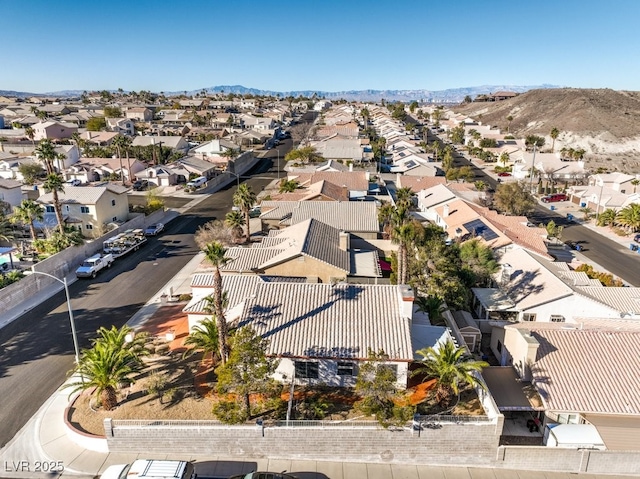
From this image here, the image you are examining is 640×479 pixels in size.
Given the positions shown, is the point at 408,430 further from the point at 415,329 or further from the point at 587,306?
the point at 587,306

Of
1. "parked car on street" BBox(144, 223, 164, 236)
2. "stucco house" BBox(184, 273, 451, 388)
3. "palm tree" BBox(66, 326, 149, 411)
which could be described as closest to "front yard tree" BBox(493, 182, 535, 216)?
"stucco house" BBox(184, 273, 451, 388)

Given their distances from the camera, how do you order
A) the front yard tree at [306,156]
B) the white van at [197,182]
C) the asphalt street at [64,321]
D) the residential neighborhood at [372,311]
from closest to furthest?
the residential neighborhood at [372,311], the asphalt street at [64,321], the white van at [197,182], the front yard tree at [306,156]

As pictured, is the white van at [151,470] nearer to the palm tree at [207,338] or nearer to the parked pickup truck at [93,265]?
the palm tree at [207,338]

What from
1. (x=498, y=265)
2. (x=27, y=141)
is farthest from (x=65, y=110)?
(x=498, y=265)

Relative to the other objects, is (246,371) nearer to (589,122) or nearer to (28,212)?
(28,212)

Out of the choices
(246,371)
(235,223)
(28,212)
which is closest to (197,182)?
(235,223)

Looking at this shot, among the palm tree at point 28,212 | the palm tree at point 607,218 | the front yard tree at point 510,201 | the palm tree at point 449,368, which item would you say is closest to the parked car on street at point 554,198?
the palm tree at point 607,218
